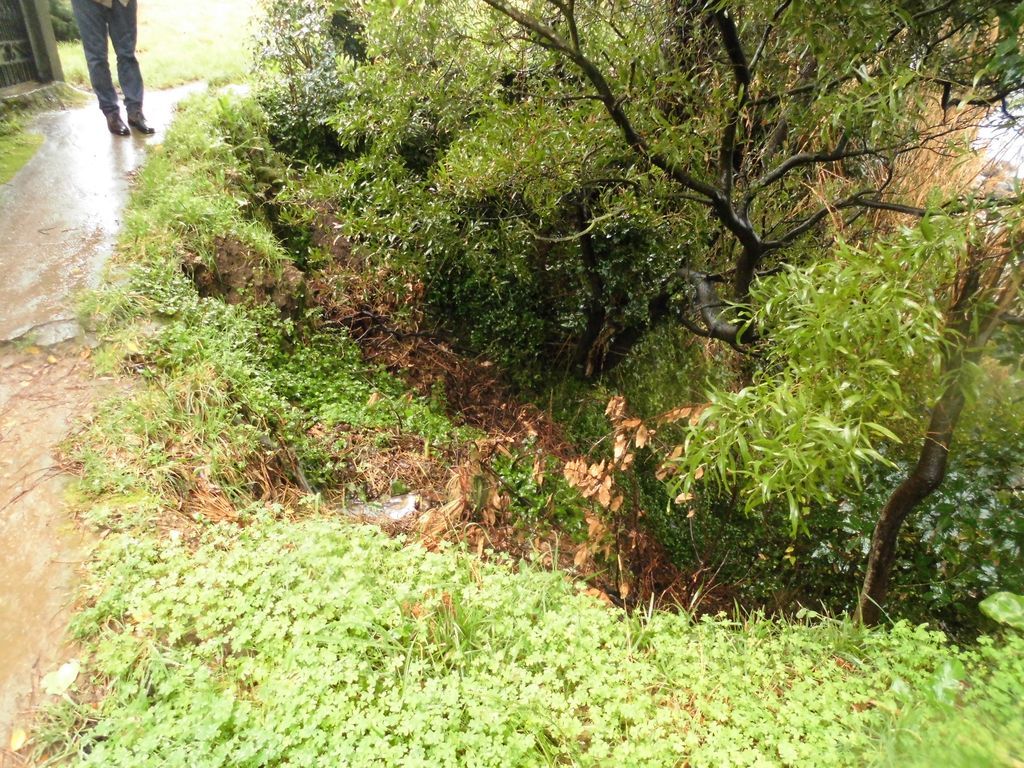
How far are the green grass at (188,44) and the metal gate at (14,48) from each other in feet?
1.99

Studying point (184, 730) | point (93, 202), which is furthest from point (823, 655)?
point (93, 202)

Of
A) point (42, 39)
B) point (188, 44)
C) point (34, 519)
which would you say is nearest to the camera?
point (34, 519)

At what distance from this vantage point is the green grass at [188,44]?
24.6 feet

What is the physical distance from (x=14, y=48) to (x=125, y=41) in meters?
1.77

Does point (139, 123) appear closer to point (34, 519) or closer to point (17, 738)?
point (34, 519)

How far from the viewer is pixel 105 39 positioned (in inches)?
223

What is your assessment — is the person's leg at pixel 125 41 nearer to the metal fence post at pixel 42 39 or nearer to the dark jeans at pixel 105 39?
the dark jeans at pixel 105 39

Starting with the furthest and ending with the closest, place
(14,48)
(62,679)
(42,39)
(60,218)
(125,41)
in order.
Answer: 1. (42,39)
2. (14,48)
3. (125,41)
4. (60,218)
5. (62,679)

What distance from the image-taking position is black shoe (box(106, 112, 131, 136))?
5884 millimetres

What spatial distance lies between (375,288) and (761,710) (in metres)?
5.16

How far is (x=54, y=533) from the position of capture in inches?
105

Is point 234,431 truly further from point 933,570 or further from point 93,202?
point 933,570

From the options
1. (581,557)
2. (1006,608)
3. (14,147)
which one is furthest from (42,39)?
(1006,608)

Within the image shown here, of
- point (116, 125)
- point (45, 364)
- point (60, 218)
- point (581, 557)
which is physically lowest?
point (581, 557)
